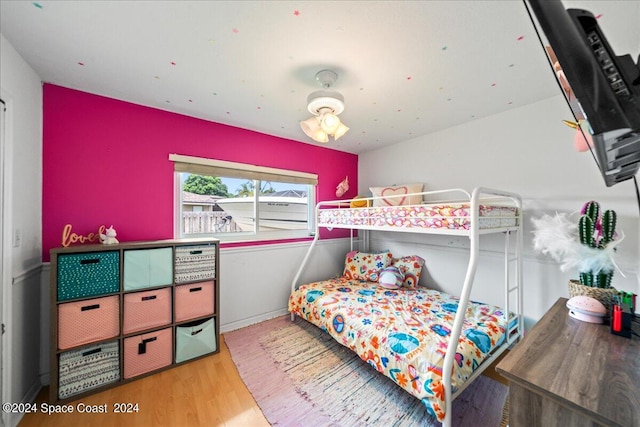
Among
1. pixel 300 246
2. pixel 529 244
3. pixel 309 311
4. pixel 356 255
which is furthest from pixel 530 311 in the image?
pixel 300 246

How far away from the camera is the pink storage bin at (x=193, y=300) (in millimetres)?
2008

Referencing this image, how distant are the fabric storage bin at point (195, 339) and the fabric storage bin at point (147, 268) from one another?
44 cm

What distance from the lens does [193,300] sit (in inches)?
81.7

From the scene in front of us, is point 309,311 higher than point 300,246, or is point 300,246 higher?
point 300,246

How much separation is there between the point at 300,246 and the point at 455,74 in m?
2.30

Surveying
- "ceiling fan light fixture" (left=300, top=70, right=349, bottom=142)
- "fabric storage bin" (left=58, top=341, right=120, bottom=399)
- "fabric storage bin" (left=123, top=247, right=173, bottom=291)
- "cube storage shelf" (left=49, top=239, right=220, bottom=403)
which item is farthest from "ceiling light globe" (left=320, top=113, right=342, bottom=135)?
"fabric storage bin" (left=58, top=341, right=120, bottom=399)

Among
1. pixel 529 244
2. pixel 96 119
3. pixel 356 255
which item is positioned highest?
pixel 96 119

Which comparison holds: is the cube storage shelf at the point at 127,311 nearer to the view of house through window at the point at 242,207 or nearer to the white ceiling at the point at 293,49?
the view of house through window at the point at 242,207

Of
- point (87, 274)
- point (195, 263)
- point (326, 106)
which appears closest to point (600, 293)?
point (326, 106)

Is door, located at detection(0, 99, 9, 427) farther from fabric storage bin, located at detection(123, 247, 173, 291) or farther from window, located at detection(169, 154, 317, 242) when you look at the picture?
window, located at detection(169, 154, 317, 242)

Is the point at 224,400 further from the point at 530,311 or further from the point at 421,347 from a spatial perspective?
the point at 530,311

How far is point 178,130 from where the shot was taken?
2293 mm

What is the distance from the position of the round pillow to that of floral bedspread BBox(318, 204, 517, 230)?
75 centimetres

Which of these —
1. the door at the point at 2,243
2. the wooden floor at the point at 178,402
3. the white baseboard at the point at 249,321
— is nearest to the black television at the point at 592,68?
the wooden floor at the point at 178,402
